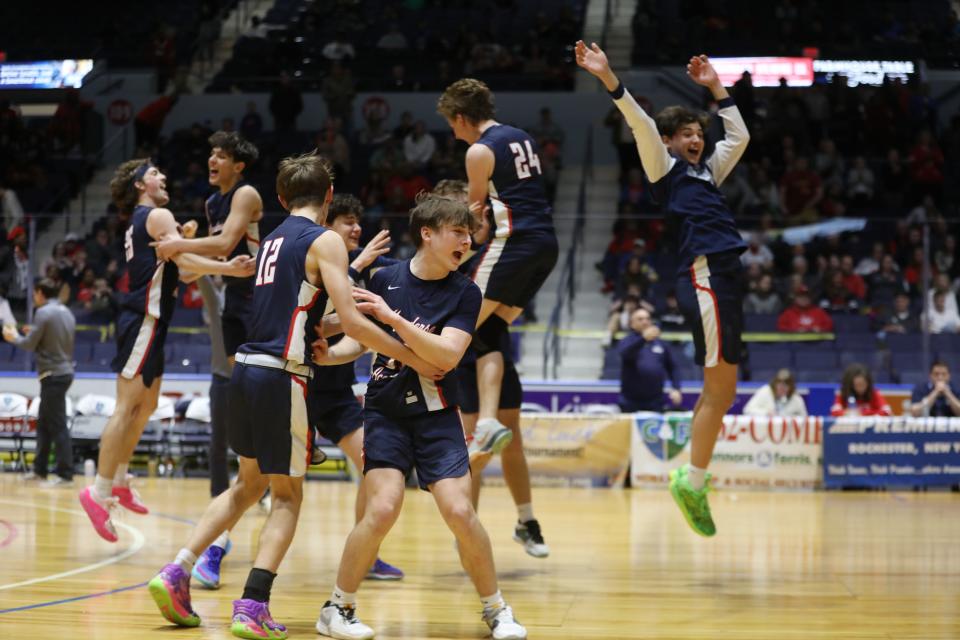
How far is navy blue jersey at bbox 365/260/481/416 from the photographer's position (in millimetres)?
5027

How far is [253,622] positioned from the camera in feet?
15.6

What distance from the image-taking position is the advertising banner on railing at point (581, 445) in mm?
12594

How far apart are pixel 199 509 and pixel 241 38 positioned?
1447 centimetres

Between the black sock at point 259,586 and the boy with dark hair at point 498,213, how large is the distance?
6.30ft

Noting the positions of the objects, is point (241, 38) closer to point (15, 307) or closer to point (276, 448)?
point (15, 307)

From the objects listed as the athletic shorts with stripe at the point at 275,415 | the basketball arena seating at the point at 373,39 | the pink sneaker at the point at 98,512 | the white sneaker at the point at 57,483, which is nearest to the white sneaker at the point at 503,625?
the athletic shorts with stripe at the point at 275,415

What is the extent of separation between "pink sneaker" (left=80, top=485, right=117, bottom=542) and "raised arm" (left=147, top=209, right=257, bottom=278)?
4.60 ft

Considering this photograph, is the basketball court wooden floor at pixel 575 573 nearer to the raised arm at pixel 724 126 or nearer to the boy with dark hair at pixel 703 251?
the boy with dark hair at pixel 703 251

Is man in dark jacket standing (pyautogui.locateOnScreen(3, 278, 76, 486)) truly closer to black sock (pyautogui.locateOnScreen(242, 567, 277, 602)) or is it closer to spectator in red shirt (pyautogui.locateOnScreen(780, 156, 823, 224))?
black sock (pyautogui.locateOnScreen(242, 567, 277, 602))

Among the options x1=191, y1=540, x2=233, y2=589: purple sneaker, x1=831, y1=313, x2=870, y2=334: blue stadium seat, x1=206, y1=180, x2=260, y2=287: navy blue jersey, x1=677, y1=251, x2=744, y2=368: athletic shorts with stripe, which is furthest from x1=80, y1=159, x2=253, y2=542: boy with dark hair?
x1=831, y1=313, x2=870, y2=334: blue stadium seat

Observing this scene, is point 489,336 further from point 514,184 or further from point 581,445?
point 581,445

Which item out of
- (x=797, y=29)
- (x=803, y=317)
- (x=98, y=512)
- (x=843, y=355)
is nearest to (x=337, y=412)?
(x=98, y=512)

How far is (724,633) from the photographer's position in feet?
16.8

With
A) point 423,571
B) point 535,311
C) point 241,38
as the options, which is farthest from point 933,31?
point 423,571
